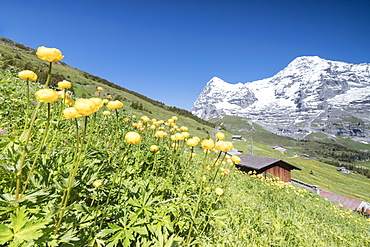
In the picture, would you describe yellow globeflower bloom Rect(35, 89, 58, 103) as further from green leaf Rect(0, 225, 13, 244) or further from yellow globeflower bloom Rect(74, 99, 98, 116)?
green leaf Rect(0, 225, 13, 244)

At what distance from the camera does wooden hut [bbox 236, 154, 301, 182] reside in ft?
69.6

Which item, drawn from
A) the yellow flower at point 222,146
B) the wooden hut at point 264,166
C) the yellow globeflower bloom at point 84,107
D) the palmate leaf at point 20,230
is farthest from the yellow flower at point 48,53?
the wooden hut at point 264,166

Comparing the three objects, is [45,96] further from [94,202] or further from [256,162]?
[256,162]

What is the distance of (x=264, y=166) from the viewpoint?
69.3 feet

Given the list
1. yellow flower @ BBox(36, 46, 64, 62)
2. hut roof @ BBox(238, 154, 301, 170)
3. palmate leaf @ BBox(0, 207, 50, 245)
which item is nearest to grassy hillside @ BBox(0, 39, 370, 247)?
palmate leaf @ BBox(0, 207, 50, 245)

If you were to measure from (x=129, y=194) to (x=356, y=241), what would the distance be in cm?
634

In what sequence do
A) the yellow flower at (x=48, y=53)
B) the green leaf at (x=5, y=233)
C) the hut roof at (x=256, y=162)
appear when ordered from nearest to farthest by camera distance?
the green leaf at (x=5, y=233) → the yellow flower at (x=48, y=53) → the hut roof at (x=256, y=162)

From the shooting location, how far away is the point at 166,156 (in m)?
3.59

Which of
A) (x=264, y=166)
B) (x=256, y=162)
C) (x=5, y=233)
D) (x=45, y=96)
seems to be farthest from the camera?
(x=256, y=162)

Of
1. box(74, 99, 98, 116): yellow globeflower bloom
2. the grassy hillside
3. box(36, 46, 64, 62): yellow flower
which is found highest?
box(36, 46, 64, 62): yellow flower

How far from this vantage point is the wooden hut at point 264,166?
835 inches

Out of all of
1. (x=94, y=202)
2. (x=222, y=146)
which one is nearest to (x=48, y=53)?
(x=94, y=202)

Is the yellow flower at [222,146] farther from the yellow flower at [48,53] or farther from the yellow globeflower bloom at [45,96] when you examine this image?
the yellow flower at [48,53]

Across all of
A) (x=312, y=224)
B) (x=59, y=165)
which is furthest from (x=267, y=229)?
(x=59, y=165)
